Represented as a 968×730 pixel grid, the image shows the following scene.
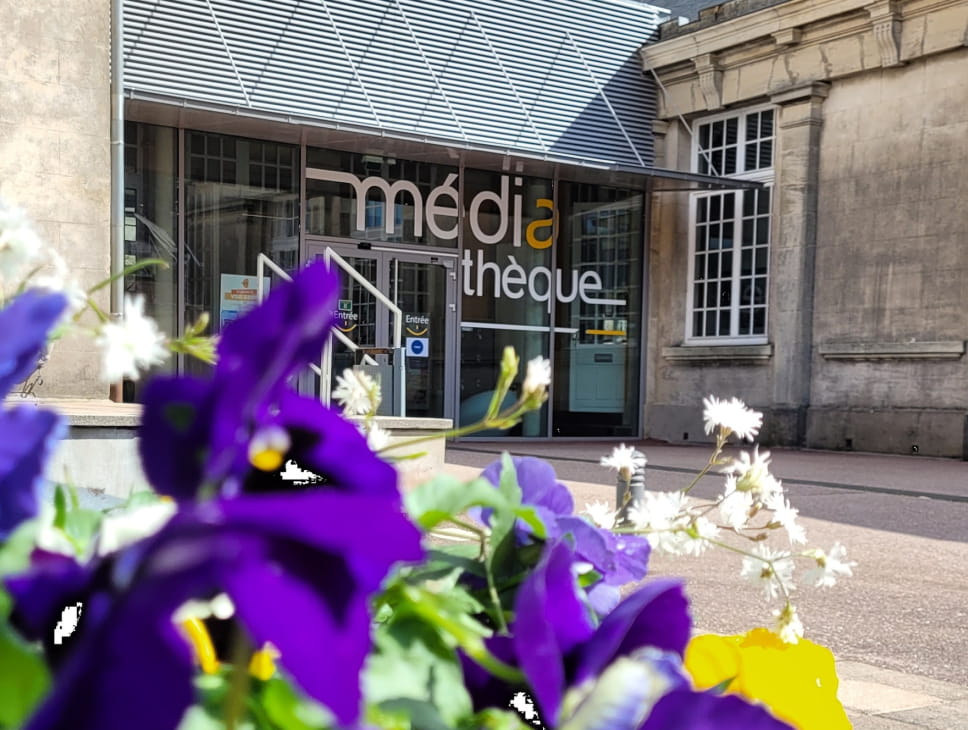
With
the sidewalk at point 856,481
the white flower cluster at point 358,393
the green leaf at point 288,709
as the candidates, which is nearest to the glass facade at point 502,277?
the sidewalk at point 856,481

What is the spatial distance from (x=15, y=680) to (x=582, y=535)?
1.24 feet

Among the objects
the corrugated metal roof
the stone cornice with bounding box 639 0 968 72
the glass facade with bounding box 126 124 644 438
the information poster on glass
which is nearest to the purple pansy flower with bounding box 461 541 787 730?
the corrugated metal roof

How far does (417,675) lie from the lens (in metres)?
0.45

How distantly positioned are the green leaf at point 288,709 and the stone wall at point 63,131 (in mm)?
7148

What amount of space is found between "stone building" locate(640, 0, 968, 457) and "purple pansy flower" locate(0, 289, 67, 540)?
14.1 meters

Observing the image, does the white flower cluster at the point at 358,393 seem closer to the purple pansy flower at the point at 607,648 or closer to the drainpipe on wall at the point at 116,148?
the purple pansy flower at the point at 607,648

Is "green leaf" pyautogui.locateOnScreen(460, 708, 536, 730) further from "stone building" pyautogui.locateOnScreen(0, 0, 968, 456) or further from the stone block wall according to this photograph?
the stone block wall

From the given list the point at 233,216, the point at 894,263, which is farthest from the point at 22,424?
the point at 894,263

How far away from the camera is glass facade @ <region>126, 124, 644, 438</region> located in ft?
44.2

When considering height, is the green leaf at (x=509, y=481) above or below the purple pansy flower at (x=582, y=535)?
above

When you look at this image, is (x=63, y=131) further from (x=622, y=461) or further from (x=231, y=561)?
(x=231, y=561)

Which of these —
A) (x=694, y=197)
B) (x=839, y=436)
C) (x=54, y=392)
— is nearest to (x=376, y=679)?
(x=54, y=392)

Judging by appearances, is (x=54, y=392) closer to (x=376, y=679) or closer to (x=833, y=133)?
(x=376, y=679)

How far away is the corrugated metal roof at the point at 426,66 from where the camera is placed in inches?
501
